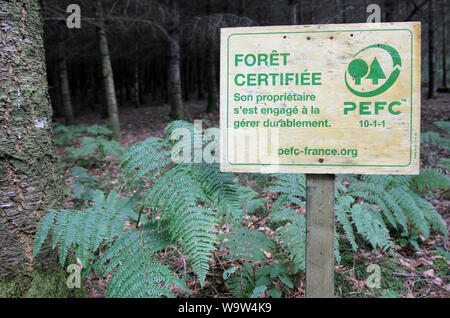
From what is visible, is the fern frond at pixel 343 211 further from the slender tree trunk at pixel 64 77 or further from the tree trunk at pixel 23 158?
the slender tree trunk at pixel 64 77

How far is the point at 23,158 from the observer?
194cm

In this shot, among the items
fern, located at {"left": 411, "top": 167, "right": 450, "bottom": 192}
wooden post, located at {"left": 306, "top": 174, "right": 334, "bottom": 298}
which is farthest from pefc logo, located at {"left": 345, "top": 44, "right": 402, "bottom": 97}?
fern, located at {"left": 411, "top": 167, "right": 450, "bottom": 192}

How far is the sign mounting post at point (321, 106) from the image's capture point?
164 cm

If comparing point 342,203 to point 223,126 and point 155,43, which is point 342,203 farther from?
point 155,43

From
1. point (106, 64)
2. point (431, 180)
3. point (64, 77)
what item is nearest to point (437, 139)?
point (431, 180)

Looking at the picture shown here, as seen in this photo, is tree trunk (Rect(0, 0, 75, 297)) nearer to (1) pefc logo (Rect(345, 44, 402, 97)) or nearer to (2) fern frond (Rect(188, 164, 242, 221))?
(2) fern frond (Rect(188, 164, 242, 221))

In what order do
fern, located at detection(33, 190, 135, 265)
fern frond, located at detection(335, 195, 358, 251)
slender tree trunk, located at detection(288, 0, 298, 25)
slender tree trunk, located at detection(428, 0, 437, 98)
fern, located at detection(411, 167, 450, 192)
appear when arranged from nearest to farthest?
fern, located at detection(33, 190, 135, 265)
fern frond, located at detection(335, 195, 358, 251)
fern, located at detection(411, 167, 450, 192)
slender tree trunk, located at detection(288, 0, 298, 25)
slender tree trunk, located at detection(428, 0, 437, 98)

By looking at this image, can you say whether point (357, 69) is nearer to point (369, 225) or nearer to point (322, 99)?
point (322, 99)

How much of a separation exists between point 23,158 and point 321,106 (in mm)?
1846

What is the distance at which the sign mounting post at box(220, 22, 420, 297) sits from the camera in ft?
5.39

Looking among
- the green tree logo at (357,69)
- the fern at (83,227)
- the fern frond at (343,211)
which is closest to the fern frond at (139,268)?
the fern at (83,227)

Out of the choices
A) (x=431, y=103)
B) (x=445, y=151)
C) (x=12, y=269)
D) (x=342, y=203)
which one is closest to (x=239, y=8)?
(x=431, y=103)

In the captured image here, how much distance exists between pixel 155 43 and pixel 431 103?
43.3 ft

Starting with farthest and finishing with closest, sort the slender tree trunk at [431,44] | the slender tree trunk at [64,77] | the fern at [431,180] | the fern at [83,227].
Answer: the slender tree trunk at [64,77] → the slender tree trunk at [431,44] → the fern at [431,180] → the fern at [83,227]
